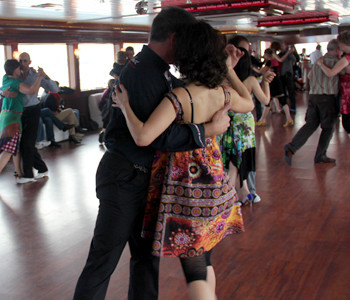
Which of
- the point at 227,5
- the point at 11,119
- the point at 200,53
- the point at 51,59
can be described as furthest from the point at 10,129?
the point at 51,59

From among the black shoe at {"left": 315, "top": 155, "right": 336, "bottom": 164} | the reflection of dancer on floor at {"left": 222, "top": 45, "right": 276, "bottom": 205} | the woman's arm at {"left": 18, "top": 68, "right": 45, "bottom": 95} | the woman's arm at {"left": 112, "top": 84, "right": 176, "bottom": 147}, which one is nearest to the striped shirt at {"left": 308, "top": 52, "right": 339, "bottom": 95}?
the black shoe at {"left": 315, "top": 155, "right": 336, "bottom": 164}

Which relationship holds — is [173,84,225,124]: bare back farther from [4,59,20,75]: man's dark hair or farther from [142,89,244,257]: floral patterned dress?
[4,59,20,75]: man's dark hair

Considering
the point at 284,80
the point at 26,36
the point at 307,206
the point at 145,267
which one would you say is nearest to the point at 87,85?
the point at 26,36

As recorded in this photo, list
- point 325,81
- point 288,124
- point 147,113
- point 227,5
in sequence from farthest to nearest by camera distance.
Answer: point 288,124, point 227,5, point 325,81, point 147,113

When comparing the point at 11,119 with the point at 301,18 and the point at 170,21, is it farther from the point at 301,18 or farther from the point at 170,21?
the point at 301,18

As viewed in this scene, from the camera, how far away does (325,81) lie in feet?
18.5

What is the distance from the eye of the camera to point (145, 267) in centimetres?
224

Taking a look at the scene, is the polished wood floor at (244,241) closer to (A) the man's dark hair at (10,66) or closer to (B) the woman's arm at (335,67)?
(B) the woman's arm at (335,67)

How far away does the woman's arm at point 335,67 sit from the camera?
5254 mm

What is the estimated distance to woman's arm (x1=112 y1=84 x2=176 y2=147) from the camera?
1778 millimetres

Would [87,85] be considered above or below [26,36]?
below

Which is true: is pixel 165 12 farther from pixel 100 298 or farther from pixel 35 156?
pixel 35 156

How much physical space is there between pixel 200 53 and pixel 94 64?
10.1 meters

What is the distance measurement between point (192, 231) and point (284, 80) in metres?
9.41
